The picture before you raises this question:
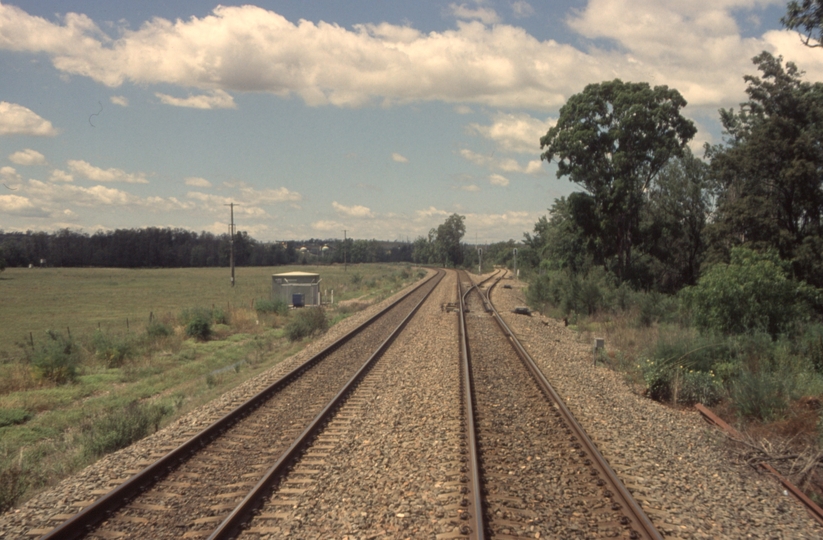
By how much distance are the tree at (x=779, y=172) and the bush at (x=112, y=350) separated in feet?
83.4

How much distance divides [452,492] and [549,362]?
373 inches

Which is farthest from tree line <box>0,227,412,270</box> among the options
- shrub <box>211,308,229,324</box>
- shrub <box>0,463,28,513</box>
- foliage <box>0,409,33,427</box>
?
shrub <box>0,463,28,513</box>

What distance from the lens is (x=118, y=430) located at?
10.1 meters

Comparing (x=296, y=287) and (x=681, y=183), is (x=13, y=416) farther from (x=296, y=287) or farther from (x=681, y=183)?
(x=681, y=183)

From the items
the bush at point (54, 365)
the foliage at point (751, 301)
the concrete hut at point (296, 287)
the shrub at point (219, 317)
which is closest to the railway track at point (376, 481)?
the foliage at point (751, 301)

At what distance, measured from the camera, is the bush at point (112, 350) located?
2114 cm

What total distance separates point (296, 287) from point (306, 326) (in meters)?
13.8

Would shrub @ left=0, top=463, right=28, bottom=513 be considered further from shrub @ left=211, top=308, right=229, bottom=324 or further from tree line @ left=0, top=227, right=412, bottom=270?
tree line @ left=0, top=227, right=412, bottom=270

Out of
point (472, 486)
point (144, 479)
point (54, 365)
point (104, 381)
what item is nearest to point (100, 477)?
point (144, 479)

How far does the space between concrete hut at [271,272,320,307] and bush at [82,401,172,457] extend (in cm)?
2584

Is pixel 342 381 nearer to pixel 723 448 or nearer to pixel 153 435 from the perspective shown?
pixel 153 435

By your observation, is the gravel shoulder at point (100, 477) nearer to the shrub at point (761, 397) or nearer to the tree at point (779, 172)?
the shrub at point (761, 397)

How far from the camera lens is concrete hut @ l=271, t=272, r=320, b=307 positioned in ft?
122

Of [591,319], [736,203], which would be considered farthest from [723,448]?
[736,203]
